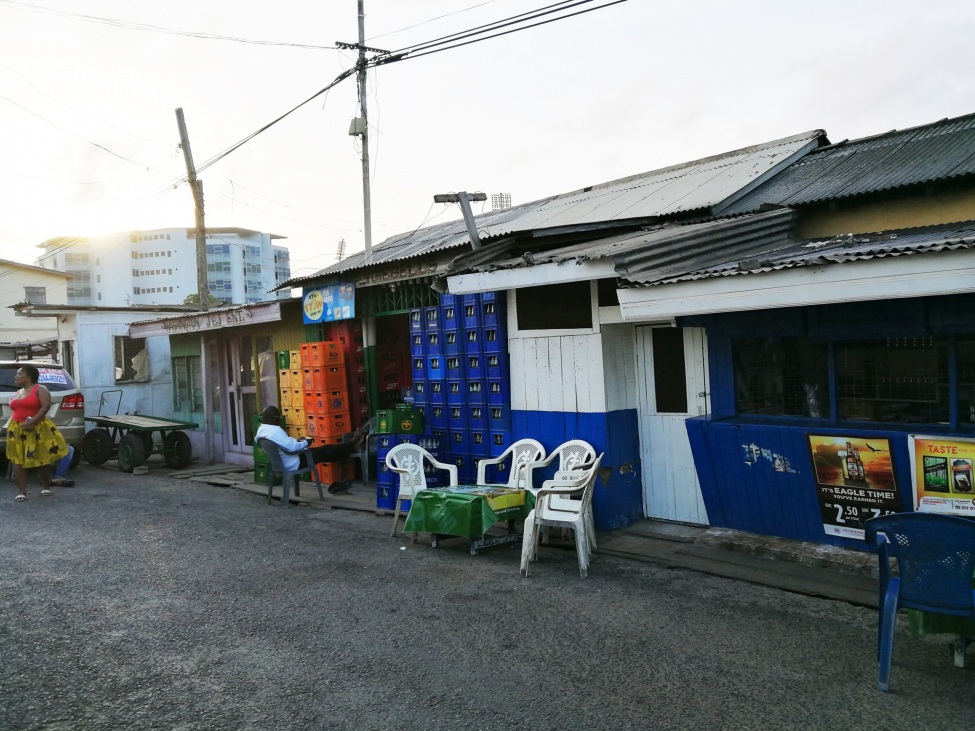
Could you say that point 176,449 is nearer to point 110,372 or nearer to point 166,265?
point 110,372

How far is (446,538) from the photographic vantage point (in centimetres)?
820

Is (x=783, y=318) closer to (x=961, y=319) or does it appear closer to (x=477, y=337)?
(x=961, y=319)

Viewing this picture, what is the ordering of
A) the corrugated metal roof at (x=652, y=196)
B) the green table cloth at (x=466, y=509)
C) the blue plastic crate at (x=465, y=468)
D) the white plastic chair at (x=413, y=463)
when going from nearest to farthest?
the green table cloth at (x=466, y=509) → the white plastic chair at (x=413, y=463) → the corrugated metal roof at (x=652, y=196) → the blue plastic crate at (x=465, y=468)

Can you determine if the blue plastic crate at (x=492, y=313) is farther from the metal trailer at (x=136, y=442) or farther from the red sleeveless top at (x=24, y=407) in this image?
the metal trailer at (x=136, y=442)

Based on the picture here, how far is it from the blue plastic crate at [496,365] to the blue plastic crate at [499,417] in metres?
0.36

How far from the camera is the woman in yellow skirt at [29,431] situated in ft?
35.5

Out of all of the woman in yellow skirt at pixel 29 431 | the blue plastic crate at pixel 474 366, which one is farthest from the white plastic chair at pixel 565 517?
the woman in yellow skirt at pixel 29 431

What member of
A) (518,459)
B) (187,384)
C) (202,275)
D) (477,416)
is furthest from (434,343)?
(202,275)

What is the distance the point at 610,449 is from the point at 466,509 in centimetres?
168

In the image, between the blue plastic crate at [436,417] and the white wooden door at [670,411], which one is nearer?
the white wooden door at [670,411]

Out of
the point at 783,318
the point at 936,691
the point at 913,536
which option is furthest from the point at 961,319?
the point at 936,691

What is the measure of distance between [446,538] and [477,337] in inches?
95.6

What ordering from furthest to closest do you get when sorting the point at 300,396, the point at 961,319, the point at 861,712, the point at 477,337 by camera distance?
the point at 300,396 < the point at 477,337 < the point at 961,319 < the point at 861,712

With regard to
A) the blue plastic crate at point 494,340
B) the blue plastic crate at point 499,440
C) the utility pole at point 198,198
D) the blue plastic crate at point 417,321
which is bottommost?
the blue plastic crate at point 499,440
